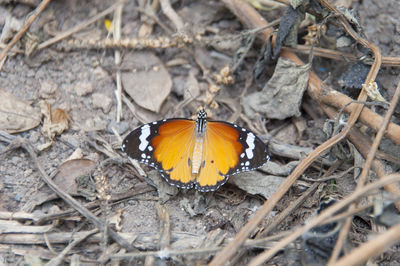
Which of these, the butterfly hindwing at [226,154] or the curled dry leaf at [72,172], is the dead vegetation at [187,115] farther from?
the butterfly hindwing at [226,154]

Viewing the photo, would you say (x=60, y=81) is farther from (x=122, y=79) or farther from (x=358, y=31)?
(x=358, y=31)

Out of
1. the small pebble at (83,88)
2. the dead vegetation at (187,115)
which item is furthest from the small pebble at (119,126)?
the small pebble at (83,88)

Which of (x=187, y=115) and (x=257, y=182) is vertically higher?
(x=187, y=115)

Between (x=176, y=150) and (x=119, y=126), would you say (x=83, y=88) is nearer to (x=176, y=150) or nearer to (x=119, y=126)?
(x=119, y=126)

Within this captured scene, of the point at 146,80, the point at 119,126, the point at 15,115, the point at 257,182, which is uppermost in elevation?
the point at 146,80

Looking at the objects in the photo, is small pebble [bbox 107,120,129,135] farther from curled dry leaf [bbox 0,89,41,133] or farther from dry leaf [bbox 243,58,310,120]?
dry leaf [bbox 243,58,310,120]

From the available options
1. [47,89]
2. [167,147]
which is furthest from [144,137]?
[47,89]

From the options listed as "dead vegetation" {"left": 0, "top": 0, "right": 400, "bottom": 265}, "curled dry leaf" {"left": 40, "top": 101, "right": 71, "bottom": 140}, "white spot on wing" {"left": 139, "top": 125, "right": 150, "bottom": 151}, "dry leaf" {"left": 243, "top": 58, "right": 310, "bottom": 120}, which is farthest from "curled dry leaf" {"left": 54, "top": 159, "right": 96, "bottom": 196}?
"dry leaf" {"left": 243, "top": 58, "right": 310, "bottom": 120}
